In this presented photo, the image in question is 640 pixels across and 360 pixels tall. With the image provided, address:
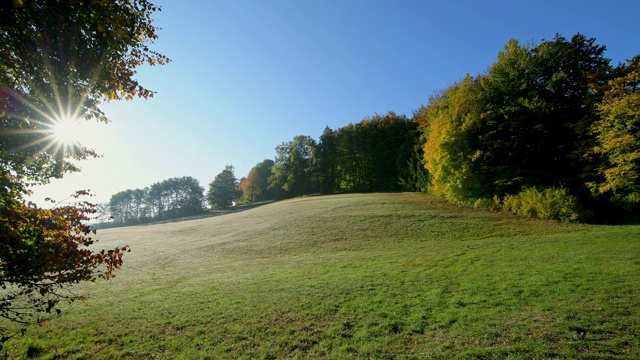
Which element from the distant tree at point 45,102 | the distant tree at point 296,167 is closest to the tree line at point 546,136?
the distant tree at point 45,102

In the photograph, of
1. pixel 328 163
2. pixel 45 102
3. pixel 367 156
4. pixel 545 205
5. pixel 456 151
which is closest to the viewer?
pixel 45 102

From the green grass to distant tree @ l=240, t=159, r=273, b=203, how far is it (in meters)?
75.4

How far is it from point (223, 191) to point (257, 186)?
42.7 ft

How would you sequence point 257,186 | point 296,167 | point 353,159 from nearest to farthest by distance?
point 353,159 < point 296,167 < point 257,186

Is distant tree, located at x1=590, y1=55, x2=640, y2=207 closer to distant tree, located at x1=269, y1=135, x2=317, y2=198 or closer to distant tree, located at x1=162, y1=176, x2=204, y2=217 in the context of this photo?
distant tree, located at x1=269, y1=135, x2=317, y2=198

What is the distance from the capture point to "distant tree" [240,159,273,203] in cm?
9644

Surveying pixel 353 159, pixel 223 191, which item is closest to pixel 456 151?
pixel 353 159

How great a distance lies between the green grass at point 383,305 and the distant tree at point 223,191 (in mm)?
80549

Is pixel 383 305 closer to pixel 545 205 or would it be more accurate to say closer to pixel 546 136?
pixel 545 205

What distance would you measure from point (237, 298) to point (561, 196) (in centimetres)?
2868

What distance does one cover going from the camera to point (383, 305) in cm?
984

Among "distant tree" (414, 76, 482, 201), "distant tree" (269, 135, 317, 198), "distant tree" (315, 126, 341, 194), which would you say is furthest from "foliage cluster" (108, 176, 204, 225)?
"distant tree" (414, 76, 482, 201)

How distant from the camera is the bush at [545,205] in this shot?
2455 cm

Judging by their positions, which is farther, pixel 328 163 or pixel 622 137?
pixel 328 163
